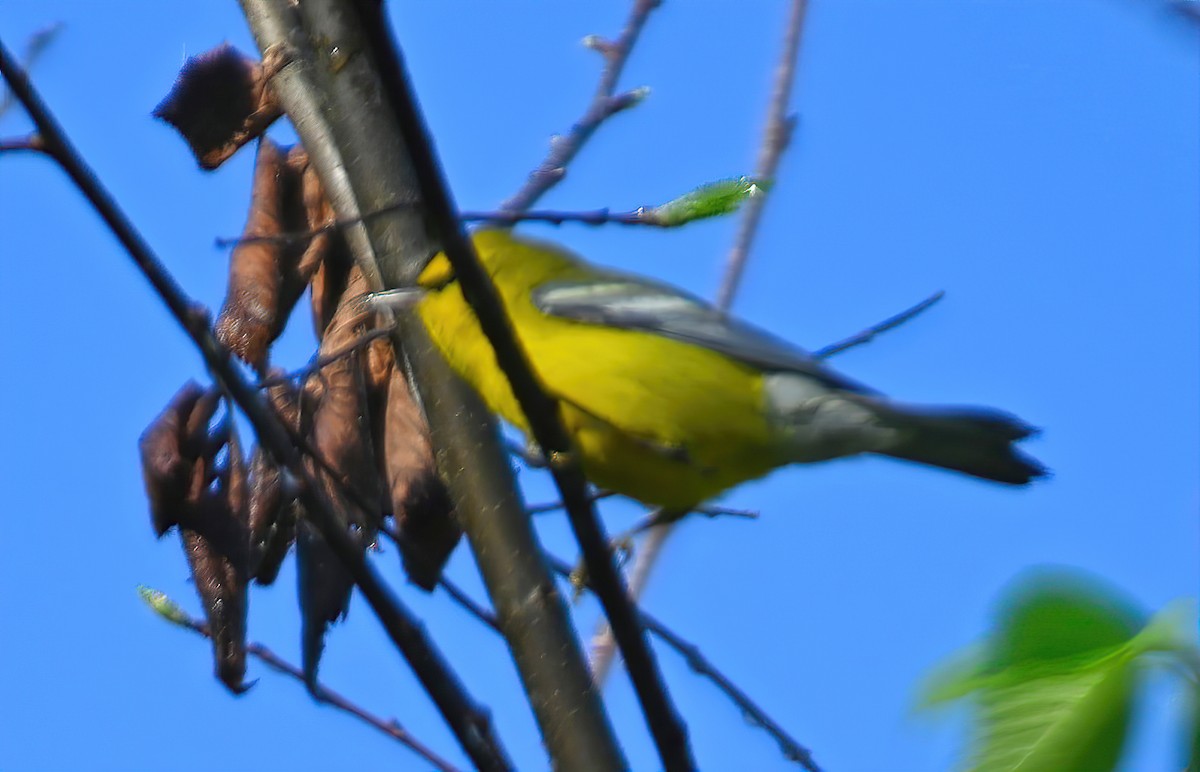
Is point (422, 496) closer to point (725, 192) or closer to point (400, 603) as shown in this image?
point (400, 603)

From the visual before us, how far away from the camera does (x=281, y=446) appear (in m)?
2.45

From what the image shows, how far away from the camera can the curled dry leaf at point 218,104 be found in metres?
3.59

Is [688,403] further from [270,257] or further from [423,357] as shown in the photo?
[270,257]

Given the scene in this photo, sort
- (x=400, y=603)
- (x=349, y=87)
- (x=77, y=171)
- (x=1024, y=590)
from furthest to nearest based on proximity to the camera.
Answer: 1. (x=349, y=87)
2. (x=400, y=603)
3. (x=77, y=171)
4. (x=1024, y=590)

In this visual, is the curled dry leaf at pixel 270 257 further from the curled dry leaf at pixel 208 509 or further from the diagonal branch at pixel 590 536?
the diagonal branch at pixel 590 536

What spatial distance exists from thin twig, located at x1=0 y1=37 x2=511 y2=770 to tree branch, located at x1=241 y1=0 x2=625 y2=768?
25 centimetres

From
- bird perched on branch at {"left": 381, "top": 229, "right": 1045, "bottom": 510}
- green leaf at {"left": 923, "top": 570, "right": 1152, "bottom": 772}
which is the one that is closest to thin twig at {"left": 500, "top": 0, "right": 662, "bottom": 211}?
bird perched on branch at {"left": 381, "top": 229, "right": 1045, "bottom": 510}

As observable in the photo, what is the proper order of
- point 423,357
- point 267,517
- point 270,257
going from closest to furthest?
point 267,517
point 270,257
point 423,357

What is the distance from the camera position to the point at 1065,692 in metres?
1.66

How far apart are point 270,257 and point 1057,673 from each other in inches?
90.6

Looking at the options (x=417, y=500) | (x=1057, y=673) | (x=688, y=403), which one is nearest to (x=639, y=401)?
(x=688, y=403)

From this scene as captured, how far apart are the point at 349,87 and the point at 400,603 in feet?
5.07

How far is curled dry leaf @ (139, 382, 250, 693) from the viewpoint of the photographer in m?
2.92

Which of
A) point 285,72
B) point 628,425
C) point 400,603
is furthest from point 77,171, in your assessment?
point 628,425
